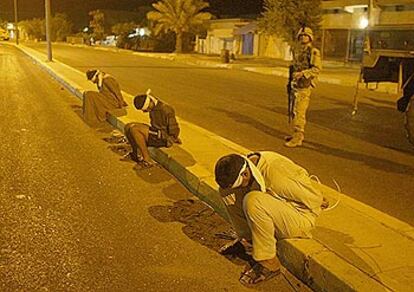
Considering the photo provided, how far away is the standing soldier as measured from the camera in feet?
24.8

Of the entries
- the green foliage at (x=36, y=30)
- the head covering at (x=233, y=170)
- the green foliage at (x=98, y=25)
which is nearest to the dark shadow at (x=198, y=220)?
the head covering at (x=233, y=170)

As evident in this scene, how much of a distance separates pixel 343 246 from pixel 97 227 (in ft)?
7.11

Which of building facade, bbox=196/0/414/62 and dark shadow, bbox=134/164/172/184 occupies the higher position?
building facade, bbox=196/0/414/62

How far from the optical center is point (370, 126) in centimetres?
1010

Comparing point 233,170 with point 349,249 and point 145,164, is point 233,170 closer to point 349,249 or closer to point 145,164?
point 349,249

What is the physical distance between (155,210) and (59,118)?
581 centimetres

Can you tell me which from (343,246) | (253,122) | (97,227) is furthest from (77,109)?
(343,246)

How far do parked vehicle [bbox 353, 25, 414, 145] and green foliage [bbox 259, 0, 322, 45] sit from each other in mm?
17517

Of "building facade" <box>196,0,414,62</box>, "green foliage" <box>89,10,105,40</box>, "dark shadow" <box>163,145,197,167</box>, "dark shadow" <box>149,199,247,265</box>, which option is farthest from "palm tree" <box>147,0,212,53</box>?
"dark shadow" <box>149,199,247,265</box>

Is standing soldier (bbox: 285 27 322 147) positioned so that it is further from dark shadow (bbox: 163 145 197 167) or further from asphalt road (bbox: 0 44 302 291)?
asphalt road (bbox: 0 44 302 291)

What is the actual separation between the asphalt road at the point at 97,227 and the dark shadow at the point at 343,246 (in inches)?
18.2

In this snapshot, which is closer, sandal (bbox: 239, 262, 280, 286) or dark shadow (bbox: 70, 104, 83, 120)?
sandal (bbox: 239, 262, 280, 286)

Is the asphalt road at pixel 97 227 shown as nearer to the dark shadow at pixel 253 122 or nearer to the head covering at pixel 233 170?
the head covering at pixel 233 170

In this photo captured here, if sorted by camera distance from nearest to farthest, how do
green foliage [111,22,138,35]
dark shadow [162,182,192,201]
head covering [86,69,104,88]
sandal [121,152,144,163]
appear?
dark shadow [162,182,192,201], sandal [121,152,144,163], head covering [86,69,104,88], green foliage [111,22,138,35]
